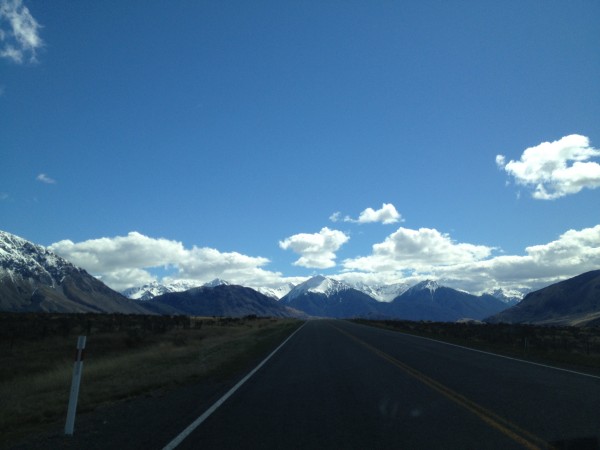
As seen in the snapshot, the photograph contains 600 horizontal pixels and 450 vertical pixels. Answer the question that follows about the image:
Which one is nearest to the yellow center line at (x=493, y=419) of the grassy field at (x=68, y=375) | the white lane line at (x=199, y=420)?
the white lane line at (x=199, y=420)

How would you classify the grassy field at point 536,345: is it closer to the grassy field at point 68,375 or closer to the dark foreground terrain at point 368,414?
the dark foreground terrain at point 368,414

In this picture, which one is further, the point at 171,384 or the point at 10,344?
the point at 10,344

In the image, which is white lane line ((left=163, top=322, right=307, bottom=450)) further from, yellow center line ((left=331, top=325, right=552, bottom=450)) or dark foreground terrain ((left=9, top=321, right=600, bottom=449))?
yellow center line ((left=331, top=325, right=552, bottom=450))

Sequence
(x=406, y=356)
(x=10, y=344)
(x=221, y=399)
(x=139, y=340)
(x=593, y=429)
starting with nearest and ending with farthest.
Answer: (x=593, y=429) < (x=221, y=399) < (x=406, y=356) < (x=10, y=344) < (x=139, y=340)

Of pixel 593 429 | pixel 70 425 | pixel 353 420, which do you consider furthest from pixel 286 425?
pixel 593 429

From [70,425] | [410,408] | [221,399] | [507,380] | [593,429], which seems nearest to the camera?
[593,429]

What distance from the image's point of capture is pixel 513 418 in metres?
7.92

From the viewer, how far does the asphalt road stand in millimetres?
6703

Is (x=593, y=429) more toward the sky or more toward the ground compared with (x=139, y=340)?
more toward the ground

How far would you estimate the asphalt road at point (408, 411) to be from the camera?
6703 mm

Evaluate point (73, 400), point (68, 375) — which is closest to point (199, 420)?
point (73, 400)

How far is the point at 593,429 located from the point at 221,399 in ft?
23.0

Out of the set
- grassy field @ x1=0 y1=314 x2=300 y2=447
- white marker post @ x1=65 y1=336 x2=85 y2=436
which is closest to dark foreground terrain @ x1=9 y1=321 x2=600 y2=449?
white marker post @ x1=65 y1=336 x2=85 y2=436

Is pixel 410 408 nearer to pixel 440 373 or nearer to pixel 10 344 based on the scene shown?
pixel 440 373
